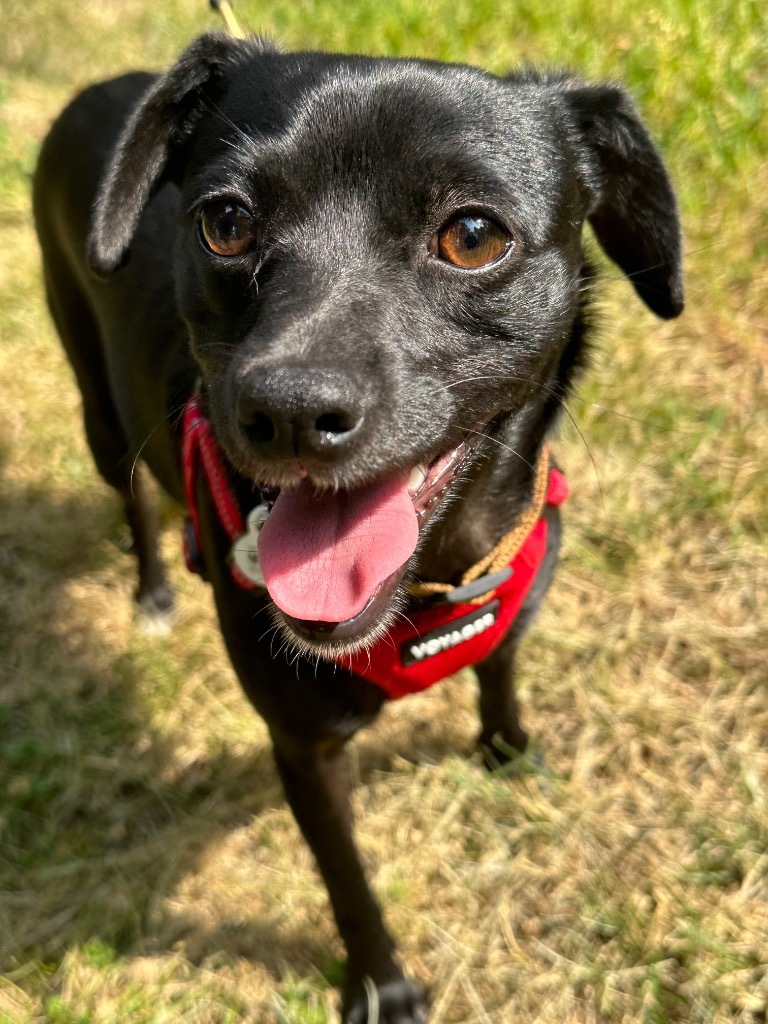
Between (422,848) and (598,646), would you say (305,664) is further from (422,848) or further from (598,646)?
(598,646)

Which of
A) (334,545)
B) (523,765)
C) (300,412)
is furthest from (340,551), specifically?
(523,765)

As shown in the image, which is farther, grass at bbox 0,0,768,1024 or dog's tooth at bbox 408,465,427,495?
grass at bbox 0,0,768,1024

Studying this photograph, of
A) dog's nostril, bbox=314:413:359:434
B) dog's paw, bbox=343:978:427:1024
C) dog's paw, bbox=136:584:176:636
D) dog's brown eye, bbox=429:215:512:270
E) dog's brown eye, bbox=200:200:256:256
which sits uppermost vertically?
dog's brown eye, bbox=429:215:512:270

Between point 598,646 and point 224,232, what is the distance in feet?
6.14

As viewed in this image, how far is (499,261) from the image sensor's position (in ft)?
4.99

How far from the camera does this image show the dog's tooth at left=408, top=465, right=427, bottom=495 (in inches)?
61.9

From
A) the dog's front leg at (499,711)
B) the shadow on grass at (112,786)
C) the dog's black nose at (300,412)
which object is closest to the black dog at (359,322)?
the dog's black nose at (300,412)

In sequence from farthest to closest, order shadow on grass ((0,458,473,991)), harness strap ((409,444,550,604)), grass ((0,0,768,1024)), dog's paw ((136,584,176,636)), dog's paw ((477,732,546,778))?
1. dog's paw ((136,584,176,636))
2. dog's paw ((477,732,546,778))
3. shadow on grass ((0,458,473,991))
4. grass ((0,0,768,1024))
5. harness strap ((409,444,550,604))

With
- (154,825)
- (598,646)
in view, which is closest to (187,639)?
(154,825)

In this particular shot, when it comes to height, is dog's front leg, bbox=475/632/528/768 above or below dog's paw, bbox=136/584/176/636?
above

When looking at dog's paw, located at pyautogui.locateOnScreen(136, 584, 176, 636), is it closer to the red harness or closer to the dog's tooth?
the red harness

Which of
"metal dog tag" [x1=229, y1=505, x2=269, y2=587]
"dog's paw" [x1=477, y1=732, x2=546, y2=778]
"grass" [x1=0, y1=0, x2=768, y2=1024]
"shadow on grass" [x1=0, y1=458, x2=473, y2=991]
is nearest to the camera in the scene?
"metal dog tag" [x1=229, y1=505, x2=269, y2=587]

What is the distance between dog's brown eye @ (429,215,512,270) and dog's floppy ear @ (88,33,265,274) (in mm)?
667

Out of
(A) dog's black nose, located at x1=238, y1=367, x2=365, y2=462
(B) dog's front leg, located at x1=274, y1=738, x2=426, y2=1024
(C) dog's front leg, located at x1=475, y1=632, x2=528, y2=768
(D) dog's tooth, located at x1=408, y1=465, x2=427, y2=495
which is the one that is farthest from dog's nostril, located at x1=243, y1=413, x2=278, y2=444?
(C) dog's front leg, located at x1=475, y1=632, x2=528, y2=768
